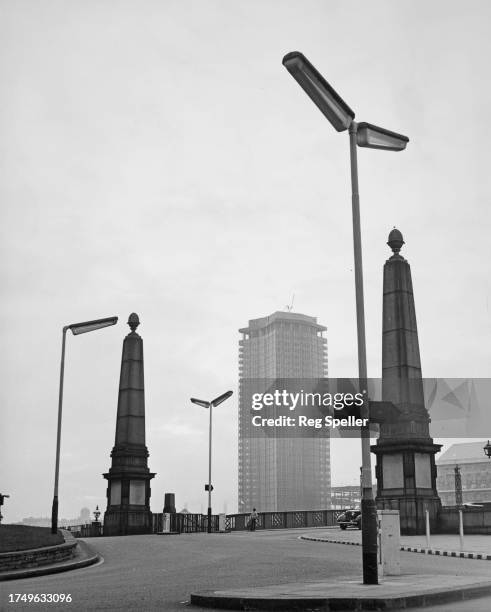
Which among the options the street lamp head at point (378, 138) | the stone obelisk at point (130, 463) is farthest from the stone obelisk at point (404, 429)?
the street lamp head at point (378, 138)

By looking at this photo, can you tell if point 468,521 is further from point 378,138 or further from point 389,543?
point 378,138

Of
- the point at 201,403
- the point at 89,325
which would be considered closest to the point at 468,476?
the point at 201,403

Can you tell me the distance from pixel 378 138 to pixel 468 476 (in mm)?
148196

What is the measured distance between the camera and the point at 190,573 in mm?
16234

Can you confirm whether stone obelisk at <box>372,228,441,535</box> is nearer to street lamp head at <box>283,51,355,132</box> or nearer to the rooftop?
street lamp head at <box>283,51,355,132</box>

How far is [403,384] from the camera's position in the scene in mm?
32312

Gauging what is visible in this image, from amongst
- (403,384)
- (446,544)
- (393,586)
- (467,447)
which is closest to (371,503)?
(393,586)

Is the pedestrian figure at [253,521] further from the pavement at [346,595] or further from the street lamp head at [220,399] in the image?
the pavement at [346,595]

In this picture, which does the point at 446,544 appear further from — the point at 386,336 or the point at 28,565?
the point at 28,565

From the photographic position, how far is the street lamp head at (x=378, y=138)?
14.8 m

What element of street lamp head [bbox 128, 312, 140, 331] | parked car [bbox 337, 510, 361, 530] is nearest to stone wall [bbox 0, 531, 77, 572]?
parked car [bbox 337, 510, 361, 530]

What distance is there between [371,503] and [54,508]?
20335 millimetres

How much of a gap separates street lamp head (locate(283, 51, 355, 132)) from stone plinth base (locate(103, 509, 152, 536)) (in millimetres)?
30110

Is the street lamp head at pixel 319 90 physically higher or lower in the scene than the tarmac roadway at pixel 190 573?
higher
